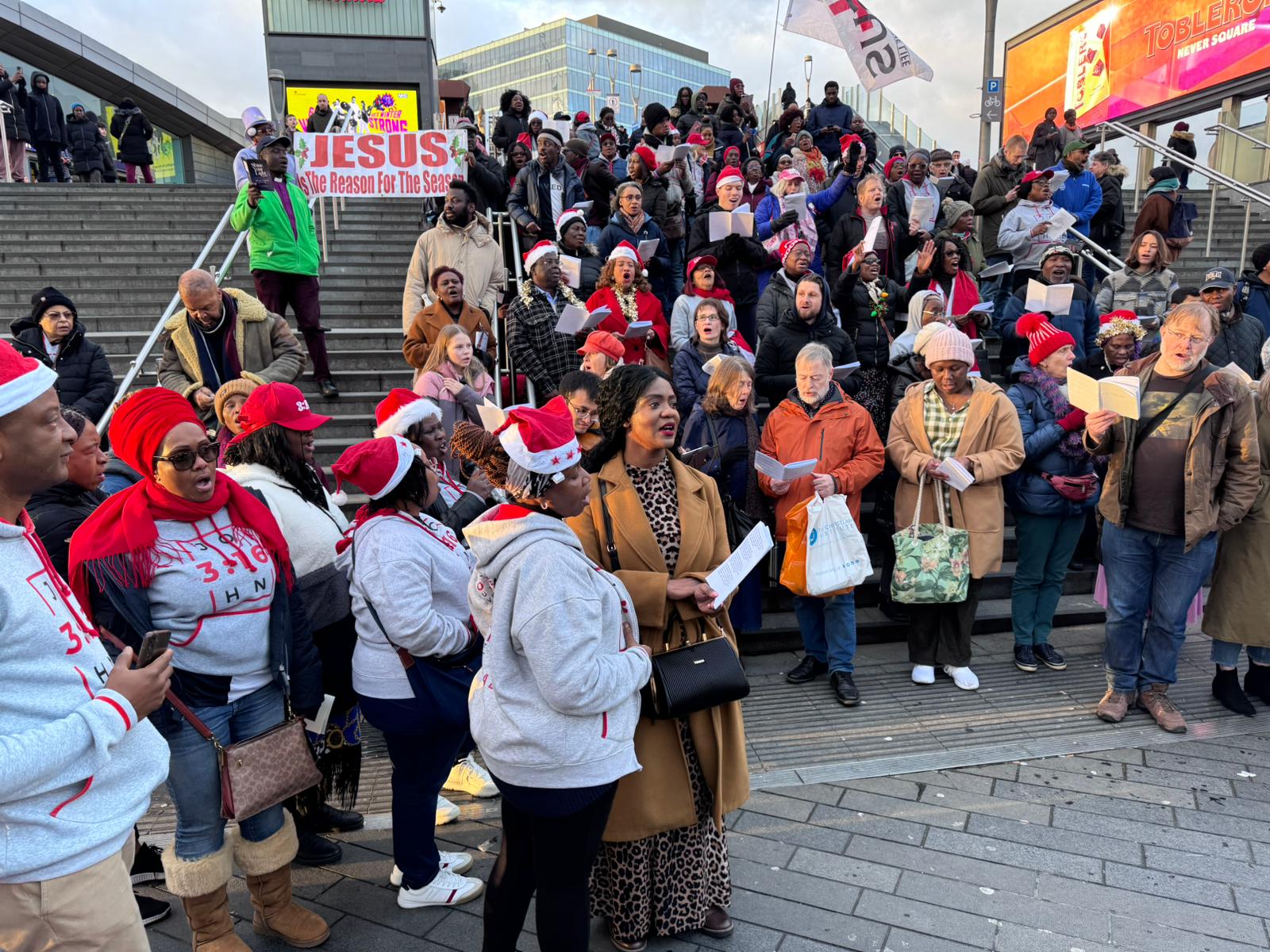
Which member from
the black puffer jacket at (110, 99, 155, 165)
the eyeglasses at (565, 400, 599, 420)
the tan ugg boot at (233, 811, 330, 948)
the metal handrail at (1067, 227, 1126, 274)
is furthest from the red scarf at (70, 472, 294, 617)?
the black puffer jacket at (110, 99, 155, 165)

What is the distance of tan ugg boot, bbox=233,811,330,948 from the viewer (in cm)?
297

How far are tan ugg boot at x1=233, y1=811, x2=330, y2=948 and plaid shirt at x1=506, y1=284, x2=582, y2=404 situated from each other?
4.05m

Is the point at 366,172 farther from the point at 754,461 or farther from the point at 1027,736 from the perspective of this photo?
the point at 1027,736

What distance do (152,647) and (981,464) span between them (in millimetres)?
4564

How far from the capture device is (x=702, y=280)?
22.7 ft

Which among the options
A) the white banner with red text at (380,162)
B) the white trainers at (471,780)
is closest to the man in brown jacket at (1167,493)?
the white trainers at (471,780)

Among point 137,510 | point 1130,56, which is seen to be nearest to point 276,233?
point 137,510

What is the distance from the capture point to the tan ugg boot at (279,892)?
2.97m

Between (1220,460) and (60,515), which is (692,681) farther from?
(1220,460)

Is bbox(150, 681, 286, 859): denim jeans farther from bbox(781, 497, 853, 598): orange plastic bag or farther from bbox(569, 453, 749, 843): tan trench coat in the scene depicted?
bbox(781, 497, 853, 598): orange plastic bag

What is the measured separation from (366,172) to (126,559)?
26.1ft

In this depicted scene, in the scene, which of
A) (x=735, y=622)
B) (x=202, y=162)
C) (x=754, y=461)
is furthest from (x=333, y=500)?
(x=202, y=162)

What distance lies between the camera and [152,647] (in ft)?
6.51

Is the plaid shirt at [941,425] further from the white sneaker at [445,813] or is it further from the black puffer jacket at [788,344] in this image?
the white sneaker at [445,813]
